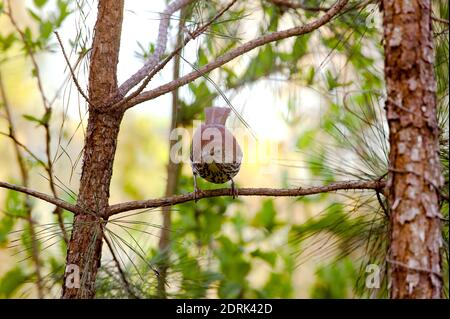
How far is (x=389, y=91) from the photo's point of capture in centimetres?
146

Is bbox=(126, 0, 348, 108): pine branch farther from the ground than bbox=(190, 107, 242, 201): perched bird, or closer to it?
farther from the ground

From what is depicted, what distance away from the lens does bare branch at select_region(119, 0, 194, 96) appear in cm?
191

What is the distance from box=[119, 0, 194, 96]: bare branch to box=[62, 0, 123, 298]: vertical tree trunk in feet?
0.14

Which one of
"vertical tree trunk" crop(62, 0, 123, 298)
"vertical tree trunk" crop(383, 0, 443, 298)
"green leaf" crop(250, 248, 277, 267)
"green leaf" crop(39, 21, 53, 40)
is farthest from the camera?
"green leaf" crop(250, 248, 277, 267)

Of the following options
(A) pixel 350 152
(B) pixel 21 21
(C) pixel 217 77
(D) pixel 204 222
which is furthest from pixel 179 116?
(B) pixel 21 21

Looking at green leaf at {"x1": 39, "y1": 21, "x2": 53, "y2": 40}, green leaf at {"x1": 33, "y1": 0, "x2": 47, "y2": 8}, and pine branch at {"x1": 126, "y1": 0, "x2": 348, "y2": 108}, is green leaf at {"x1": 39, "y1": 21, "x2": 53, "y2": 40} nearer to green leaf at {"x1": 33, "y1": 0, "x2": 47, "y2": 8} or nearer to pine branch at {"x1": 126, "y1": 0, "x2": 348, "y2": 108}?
green leaf at {"x1": 33, "y1": 0, "x2": 47, "y2": 8}

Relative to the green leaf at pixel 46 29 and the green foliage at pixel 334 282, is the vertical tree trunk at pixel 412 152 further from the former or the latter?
the green foliage at pixel 334 282

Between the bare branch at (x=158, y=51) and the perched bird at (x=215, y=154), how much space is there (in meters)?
0.39

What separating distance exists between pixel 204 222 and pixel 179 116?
23.7 inches

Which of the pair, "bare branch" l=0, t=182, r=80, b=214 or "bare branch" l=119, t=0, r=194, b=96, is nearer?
"bare branch" l=0, t=182, r=80, b=214

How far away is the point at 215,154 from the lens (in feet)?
7.61

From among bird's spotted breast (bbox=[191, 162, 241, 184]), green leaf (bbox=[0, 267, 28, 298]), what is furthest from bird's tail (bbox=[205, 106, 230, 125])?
green leaf (bbox=[0, 267, 28, 298])

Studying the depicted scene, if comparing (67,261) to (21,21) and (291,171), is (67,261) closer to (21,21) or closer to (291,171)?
(291,171)

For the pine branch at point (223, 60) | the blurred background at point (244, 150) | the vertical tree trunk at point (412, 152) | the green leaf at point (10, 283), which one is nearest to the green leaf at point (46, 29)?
the blurred background at point (244, 150)
